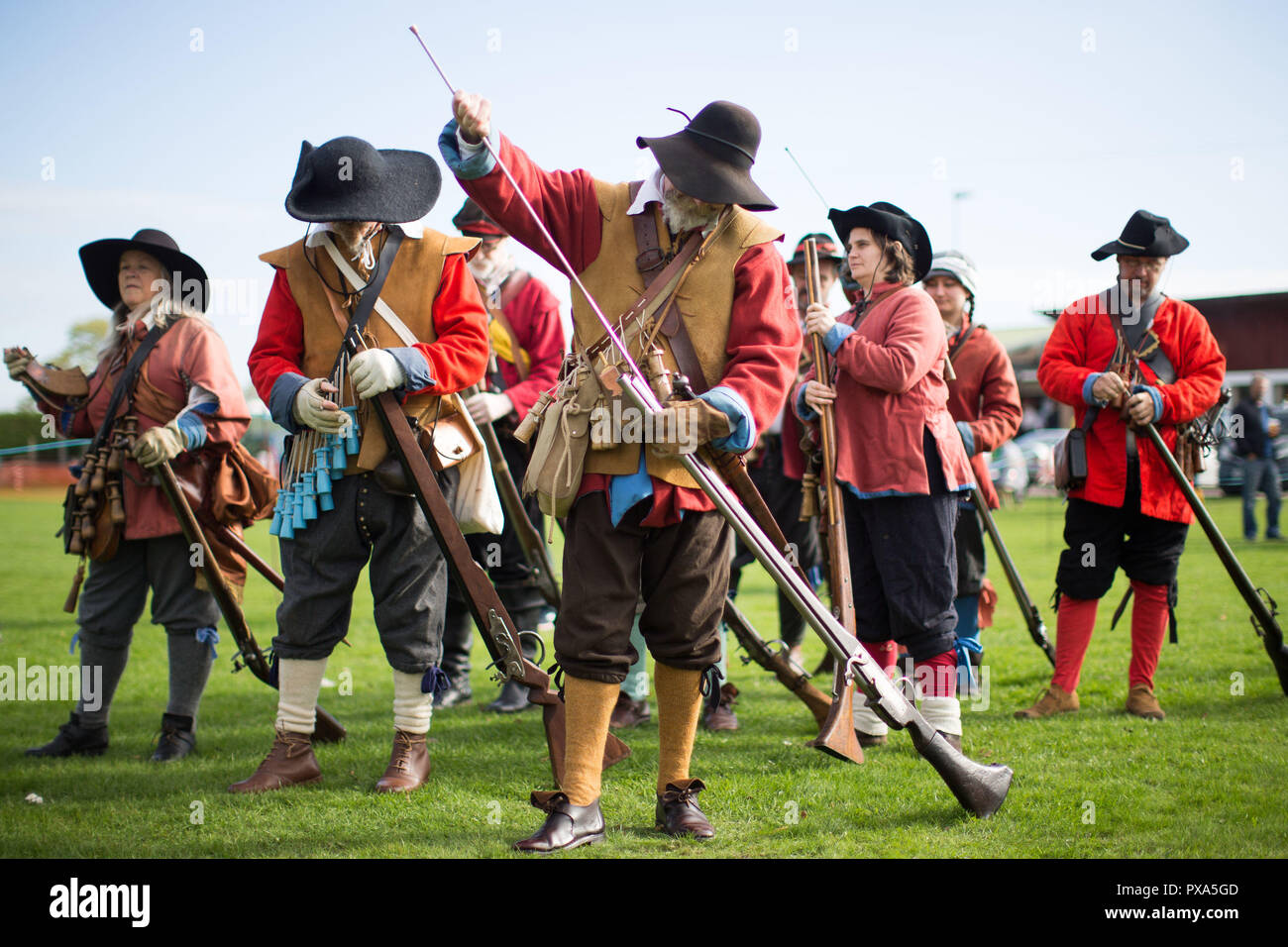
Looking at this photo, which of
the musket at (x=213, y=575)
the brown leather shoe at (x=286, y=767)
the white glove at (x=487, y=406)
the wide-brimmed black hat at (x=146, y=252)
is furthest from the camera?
the white glove at (x=487, y=406)

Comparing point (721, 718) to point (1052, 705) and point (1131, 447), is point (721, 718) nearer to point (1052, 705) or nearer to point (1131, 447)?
point (1052, 705)

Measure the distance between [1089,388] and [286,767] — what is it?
4020 mm

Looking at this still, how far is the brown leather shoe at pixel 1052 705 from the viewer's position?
18.0 ft

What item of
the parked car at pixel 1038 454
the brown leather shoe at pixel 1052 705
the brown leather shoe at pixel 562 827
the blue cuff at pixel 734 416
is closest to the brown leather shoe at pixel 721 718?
the brown leather shoe at pixel 1052 705

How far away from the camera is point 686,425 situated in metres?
3.45

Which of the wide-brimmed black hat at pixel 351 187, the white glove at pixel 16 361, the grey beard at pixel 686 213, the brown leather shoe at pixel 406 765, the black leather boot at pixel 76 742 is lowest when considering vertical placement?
the black leather boot at pixel 76 742

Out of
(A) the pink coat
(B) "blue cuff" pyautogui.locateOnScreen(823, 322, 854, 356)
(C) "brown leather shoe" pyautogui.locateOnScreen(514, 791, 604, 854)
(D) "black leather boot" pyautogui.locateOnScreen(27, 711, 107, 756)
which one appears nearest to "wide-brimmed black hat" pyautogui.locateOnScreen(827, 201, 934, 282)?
(A) the pink coat

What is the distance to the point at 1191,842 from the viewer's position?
3.55 meters

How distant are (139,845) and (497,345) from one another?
317cm

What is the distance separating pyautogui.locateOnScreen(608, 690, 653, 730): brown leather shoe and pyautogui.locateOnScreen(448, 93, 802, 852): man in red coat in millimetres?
1678

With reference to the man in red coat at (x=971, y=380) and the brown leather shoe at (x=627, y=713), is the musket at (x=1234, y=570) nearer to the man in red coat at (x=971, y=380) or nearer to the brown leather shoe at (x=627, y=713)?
the man in red coat at (x=971, y=380)

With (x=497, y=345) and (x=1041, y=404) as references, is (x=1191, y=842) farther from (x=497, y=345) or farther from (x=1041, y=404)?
(x=1041, y=404)

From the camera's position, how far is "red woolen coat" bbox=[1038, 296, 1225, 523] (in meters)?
5.42

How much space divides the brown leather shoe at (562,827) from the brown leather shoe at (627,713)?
6.29 ft
